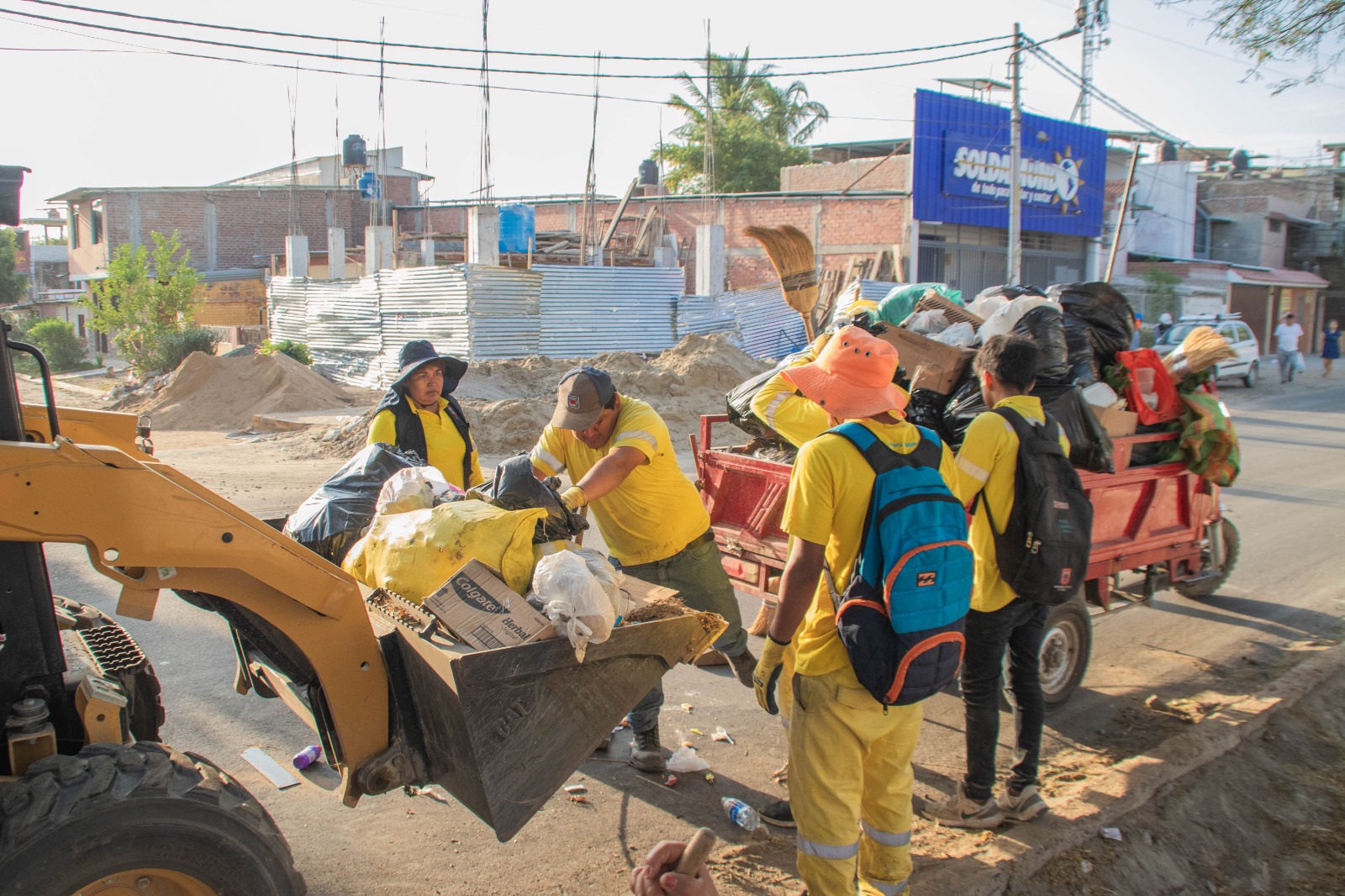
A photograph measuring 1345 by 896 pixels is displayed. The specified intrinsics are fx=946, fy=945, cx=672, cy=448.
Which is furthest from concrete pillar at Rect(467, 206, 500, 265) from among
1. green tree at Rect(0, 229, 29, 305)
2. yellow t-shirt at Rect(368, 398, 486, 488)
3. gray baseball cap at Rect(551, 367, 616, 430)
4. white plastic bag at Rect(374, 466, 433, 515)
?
green tree at Rect(0, 229, 29, 305)

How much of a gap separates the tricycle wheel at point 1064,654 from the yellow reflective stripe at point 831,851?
232 centimetres

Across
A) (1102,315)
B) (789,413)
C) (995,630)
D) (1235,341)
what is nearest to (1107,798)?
(995,630)

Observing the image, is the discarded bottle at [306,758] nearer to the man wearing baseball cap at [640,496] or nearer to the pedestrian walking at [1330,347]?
the man wearing baseball cap at [640,496]

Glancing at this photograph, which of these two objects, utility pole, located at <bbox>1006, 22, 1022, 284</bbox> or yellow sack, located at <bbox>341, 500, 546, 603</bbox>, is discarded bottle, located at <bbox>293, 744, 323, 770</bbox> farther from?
utility pole, located at <bbox>1006, 22, 1022, 284</bbox>

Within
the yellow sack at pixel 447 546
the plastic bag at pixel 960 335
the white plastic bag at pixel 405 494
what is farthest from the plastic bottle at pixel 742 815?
the plastic bag at pixel 960 335

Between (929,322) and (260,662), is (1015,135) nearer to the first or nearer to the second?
(929,322)

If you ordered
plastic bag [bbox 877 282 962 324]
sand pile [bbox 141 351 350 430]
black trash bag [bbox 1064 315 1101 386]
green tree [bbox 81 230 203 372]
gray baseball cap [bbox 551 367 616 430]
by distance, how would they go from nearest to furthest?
gray baseball cap [bbox 551 367 616 430] < black trash bag [bbox 1064 315 1101 386] < plastic bag [bbox 877 282 962 324] < sand pile [bbox 141 351 350 430] < green tree [bbox 81 230 203 372]

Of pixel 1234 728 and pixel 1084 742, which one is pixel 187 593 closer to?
pixel 1084 742

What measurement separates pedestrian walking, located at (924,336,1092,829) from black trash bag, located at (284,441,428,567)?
2.22 meters

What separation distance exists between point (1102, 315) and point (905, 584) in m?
3.89

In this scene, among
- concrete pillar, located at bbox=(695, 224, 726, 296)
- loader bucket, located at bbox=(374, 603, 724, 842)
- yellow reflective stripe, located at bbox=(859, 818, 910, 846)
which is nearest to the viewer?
loader bucket, located at bbox=(374, 603, 724, 842)

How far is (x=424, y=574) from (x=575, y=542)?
0.81m

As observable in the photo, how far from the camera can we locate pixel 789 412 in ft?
15.8

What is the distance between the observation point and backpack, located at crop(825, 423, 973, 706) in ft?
8.93
